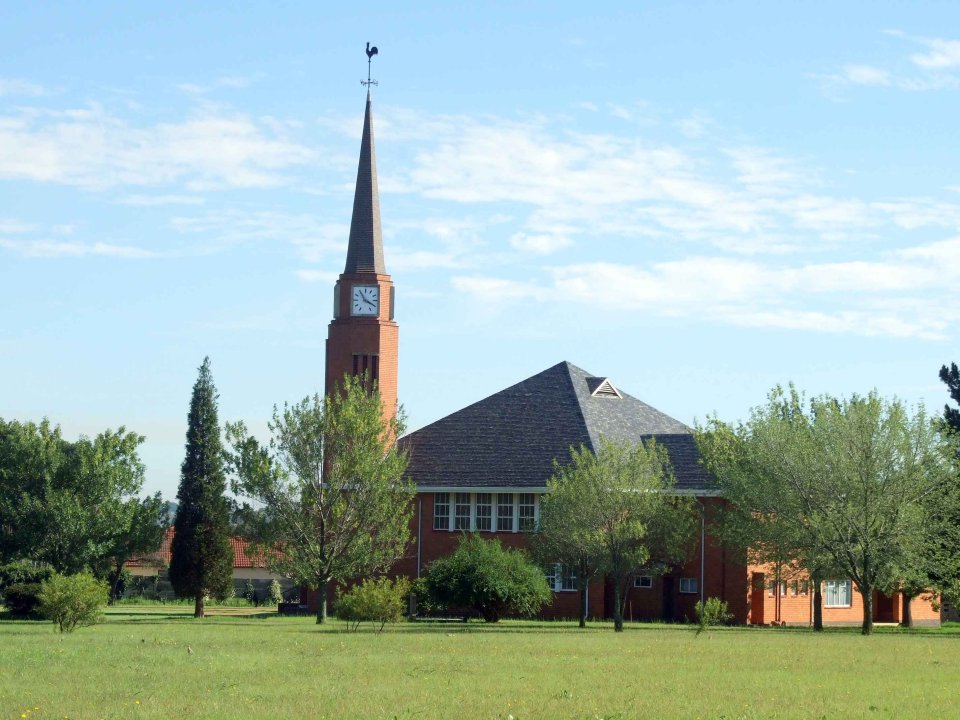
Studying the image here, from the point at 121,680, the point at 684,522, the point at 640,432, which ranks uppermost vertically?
the point at 640,432

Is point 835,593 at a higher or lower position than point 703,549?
lower

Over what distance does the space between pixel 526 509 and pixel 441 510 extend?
13.1ft

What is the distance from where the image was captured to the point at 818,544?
148 ft

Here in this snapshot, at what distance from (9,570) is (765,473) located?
3036 cm

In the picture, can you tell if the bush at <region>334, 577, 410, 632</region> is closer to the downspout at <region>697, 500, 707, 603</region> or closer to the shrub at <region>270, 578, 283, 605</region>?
the downspout at <region>697, 500, 707, 603</region>

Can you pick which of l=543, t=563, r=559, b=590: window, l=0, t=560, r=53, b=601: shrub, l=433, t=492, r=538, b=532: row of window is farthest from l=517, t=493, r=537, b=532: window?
l=0, t=560, r=53, b=601: shrub

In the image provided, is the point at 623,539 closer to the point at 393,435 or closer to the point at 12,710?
the point at 393,435

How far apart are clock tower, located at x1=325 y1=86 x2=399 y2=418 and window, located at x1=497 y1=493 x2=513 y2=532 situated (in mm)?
7975

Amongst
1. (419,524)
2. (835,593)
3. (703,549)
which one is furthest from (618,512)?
(835,593)

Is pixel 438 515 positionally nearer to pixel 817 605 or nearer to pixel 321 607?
pixel 321 607

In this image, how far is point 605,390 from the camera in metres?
63.9

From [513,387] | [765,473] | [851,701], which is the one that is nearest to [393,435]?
[513,387]

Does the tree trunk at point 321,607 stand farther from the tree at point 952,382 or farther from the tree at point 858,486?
the tree at point 952,382

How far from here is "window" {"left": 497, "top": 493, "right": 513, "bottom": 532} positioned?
59.3 meters
